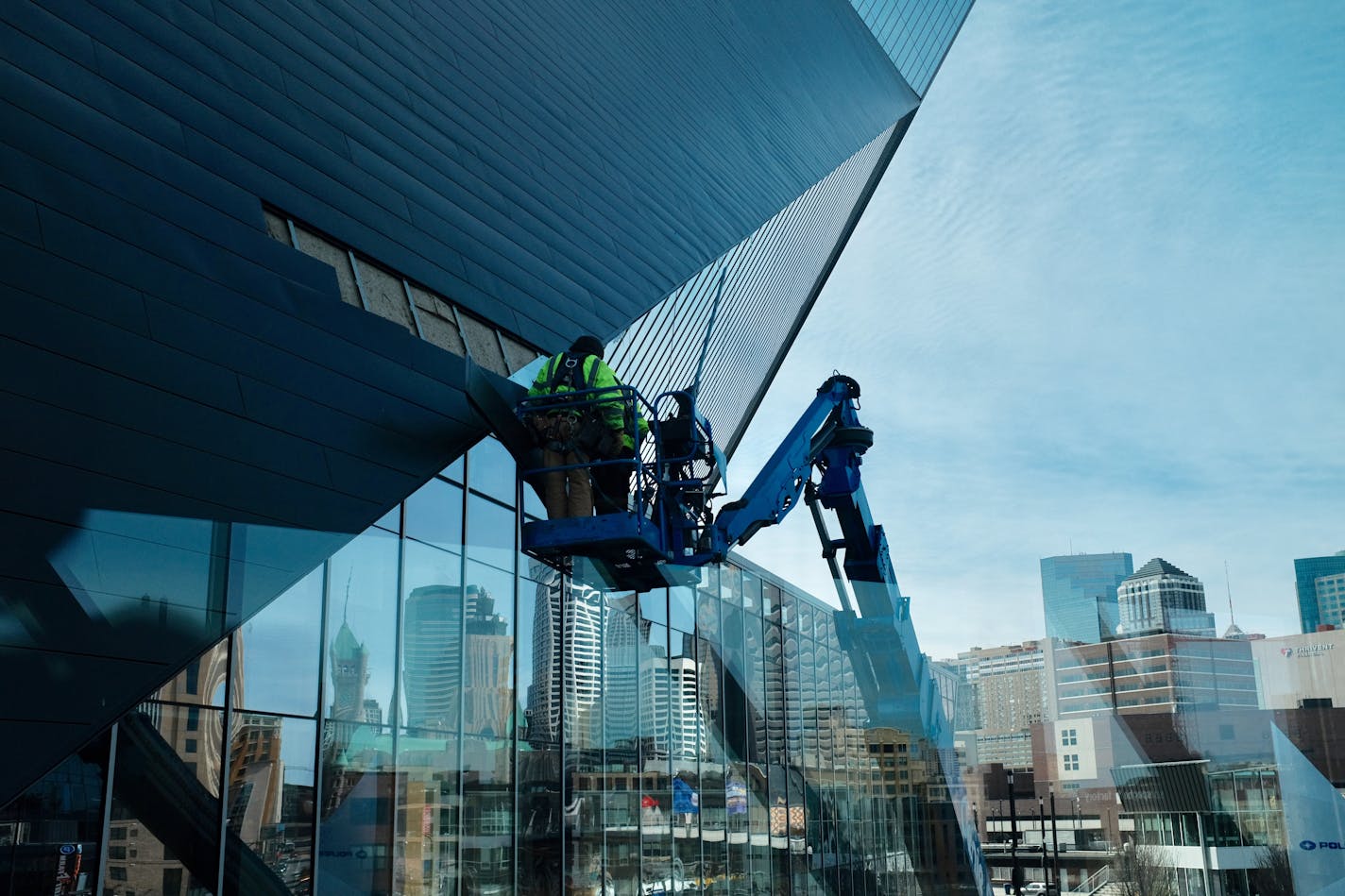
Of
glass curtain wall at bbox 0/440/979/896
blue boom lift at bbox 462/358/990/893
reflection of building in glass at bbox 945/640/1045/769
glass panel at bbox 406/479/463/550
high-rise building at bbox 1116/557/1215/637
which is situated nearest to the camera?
glass curtain wall at bbox 0/440/979/896

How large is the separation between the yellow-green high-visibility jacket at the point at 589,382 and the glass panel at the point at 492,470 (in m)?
1.79

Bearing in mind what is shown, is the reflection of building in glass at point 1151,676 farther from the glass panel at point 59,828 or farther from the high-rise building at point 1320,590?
the glass panel at point 59,828

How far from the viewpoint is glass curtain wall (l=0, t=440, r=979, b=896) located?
7.98 metres

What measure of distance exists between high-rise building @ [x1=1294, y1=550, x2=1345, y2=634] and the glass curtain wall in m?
25.6

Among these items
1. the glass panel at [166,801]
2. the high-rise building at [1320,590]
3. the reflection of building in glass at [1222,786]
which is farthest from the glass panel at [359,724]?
the high-rise building at [1320,590]

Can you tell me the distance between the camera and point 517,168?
14.6m

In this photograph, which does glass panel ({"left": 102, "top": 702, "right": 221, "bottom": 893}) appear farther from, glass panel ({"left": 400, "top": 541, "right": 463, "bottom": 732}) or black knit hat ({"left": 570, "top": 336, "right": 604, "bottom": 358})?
black knit hat ({"left": 570, "top": 336, "right": 604, "bottom": 358})

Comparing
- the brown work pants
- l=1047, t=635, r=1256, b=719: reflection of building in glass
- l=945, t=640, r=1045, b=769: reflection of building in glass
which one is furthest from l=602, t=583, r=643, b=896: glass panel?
l=1047, t=635, r=1256, b=719: reflection of building in glass

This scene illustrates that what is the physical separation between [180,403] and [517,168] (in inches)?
292

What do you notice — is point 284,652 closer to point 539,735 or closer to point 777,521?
point 539,735

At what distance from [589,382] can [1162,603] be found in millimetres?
31766

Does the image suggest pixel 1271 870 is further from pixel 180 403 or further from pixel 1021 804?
pixel 180 403

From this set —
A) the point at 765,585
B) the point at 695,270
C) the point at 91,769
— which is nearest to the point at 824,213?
the point at 765,585

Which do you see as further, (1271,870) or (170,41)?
(1271,870)
